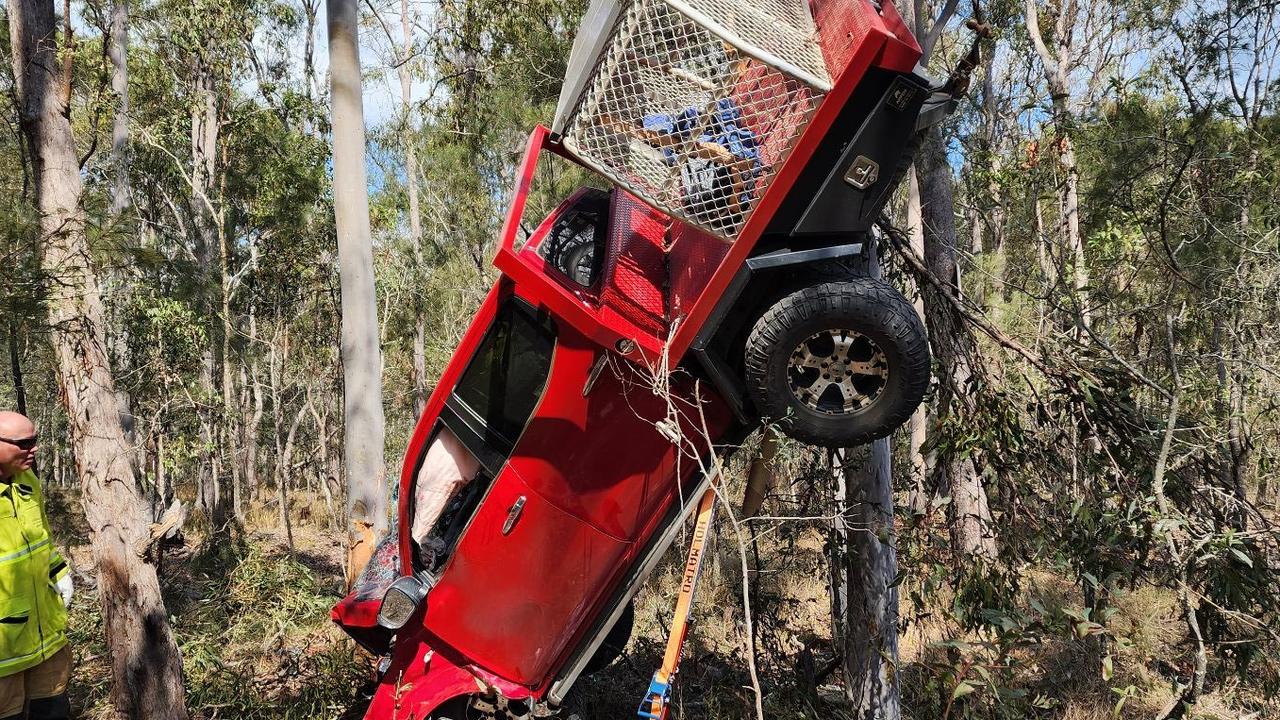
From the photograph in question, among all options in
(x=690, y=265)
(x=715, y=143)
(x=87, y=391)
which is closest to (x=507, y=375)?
(x=690, y=265)

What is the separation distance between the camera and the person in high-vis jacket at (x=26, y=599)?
3582 millimetres

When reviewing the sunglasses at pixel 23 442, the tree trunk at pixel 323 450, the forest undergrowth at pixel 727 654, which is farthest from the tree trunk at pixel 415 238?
the sunglasses at pixel 23 442

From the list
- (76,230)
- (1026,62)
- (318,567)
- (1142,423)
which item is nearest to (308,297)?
(318,567)

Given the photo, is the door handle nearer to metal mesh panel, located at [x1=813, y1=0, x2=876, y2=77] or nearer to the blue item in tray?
the blue item in tray

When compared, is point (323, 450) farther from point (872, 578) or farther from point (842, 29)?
point (842, 29)

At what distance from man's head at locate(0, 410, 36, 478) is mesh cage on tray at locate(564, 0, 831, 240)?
9.61 feet

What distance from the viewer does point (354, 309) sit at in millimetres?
5480

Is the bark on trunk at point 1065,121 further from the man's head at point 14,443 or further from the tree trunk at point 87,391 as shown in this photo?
the man's head at point 14,443

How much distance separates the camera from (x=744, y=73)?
2.71 m

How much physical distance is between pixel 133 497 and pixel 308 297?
12.4 metres

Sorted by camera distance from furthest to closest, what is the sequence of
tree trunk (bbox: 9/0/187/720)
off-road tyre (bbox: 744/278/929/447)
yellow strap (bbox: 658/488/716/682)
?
1. tree trunk (bbox: 9/0/187/720)
2. yellow strap (bbox: 658/488/716/682)
3. off-road tyre (bbox: 744/278/929/447)

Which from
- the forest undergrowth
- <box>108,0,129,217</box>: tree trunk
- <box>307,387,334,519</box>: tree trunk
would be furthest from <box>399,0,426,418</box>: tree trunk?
the forest undergrowth

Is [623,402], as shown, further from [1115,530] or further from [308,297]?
[308,297]

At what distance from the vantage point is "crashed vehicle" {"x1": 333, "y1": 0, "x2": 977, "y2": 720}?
273cm
